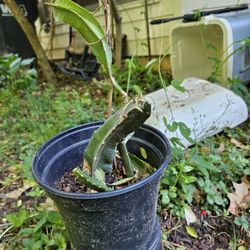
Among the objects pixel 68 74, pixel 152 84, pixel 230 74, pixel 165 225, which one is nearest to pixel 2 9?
pixel 68 74

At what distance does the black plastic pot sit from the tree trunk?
6.86ft

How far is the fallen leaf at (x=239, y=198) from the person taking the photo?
1.12 meters

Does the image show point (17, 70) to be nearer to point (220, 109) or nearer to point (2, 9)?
point (2, 9)

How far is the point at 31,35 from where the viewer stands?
9.00 feet

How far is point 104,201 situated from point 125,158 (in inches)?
7.2

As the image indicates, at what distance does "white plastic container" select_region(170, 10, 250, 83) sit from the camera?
179 cm

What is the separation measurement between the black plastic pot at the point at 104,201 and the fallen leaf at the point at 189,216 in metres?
0.21

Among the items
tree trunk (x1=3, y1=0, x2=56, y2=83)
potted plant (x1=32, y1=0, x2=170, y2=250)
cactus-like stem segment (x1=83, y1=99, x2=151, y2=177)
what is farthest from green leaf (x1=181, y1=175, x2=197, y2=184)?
tree trunk (x1=3, y1=0, x2=56, y2=83)

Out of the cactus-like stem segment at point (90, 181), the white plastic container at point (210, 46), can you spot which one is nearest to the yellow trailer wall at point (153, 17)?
the white plastic container at point (210, 46)

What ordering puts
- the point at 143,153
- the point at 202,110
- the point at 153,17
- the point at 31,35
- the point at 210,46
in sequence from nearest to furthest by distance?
the point at 143,153 → the point at 202,110 → the point at 210,46 → the point at 31,35 → the point at 153,17

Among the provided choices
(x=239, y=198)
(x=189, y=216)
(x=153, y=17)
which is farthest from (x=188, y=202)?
(x=153, y=17)

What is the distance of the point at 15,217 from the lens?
3.63ft

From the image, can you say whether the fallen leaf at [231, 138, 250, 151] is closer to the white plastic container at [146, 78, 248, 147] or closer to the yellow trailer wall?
the white plastic container at [146, 78, 248, 147]

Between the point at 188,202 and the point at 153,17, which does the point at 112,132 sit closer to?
the point at 188,202
